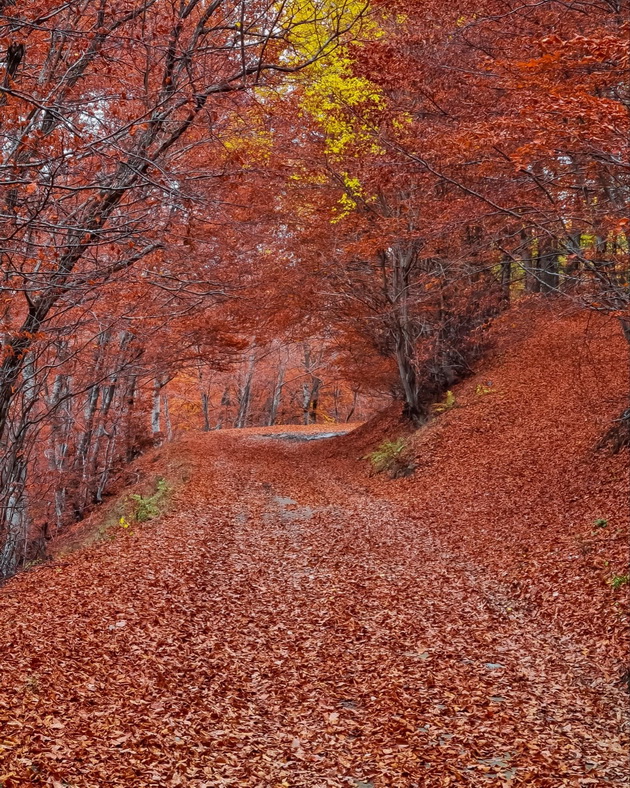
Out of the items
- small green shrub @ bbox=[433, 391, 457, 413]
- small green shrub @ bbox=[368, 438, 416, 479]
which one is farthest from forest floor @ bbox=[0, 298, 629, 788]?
small green shrub @ bbox=[433, 391, 457, 413]

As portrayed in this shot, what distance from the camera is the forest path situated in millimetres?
4645

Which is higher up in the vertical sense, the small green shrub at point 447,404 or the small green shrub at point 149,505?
the small green shrub at point 447,404

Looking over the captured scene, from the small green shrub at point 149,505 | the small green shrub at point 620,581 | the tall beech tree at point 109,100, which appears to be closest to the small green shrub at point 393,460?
the small green shrub at point 149,505

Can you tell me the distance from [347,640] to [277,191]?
11555 mm

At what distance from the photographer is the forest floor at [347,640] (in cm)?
474

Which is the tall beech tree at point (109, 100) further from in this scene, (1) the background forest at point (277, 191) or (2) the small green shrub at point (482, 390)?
(2) the small green shrub at point (482, 390)

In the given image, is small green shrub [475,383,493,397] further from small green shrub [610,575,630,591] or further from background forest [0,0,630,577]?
small green shrub [610,575,630,591]

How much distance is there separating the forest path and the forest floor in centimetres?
2

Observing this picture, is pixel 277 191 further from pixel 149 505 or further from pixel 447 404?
pixel 149 505

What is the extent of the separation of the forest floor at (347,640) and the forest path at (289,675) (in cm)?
2

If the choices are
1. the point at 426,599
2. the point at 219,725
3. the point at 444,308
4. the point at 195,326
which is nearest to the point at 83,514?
the point at 195,326

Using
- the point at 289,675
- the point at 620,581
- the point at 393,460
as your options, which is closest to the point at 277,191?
the point at 393,460

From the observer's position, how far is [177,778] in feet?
14.4

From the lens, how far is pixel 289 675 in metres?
6.30
